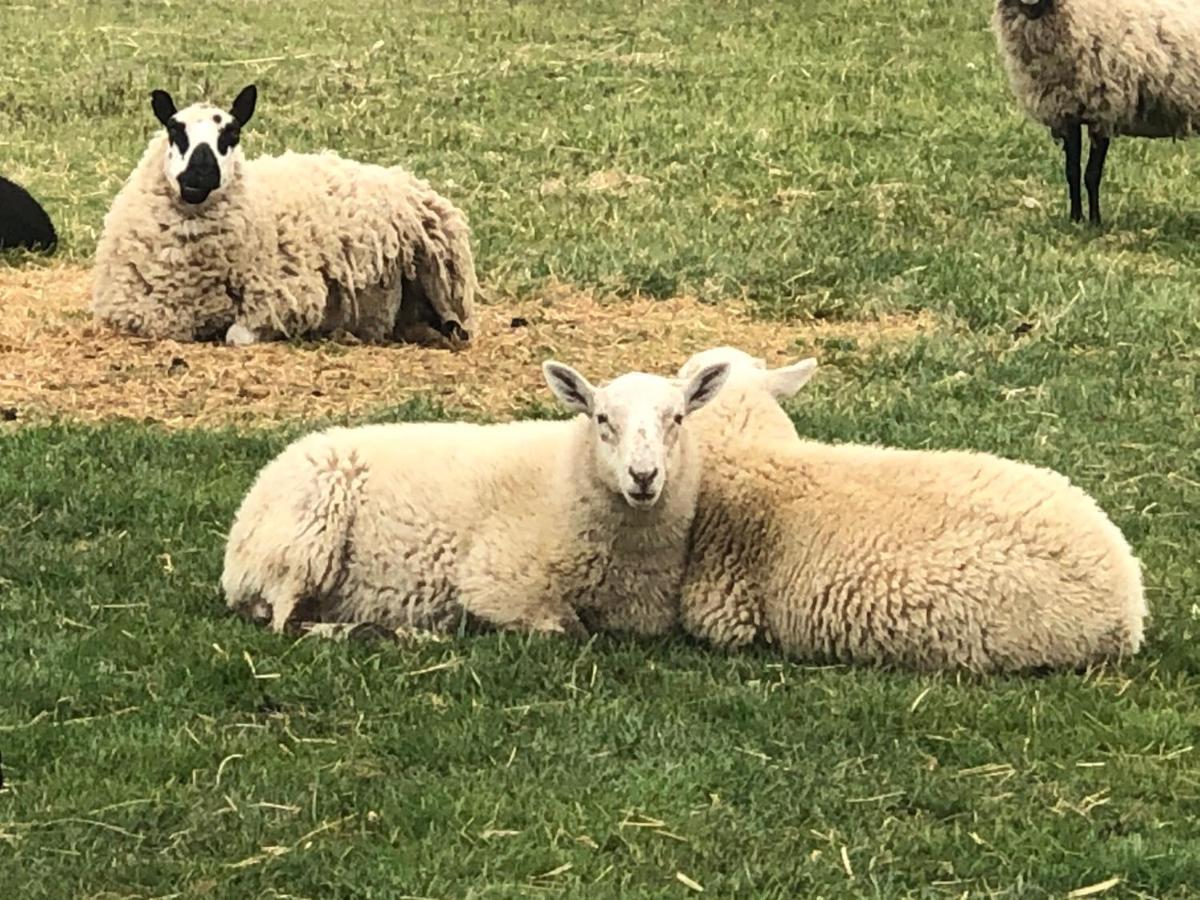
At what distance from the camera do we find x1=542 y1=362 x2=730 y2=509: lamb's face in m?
6.34

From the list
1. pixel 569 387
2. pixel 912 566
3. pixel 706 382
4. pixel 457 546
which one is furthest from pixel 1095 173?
pixel 457 546

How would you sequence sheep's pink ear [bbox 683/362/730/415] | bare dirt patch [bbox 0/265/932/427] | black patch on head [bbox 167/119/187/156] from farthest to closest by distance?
black patch on head [bbox 167/119/187/156] → bare dirt patch [bbox 0/265/932/427] → sheep's pink ear [bbox 683/362/730/415]

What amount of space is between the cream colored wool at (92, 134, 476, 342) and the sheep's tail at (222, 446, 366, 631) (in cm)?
418

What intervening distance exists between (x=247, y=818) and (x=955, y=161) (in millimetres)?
11845

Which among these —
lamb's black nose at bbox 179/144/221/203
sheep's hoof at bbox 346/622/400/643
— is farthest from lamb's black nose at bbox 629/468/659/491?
lamb's black nose at bbox 179/144/221/203

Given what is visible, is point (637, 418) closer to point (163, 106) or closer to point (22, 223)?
point (163, 106)

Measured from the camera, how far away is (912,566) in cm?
630

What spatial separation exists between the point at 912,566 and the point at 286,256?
18.6ft

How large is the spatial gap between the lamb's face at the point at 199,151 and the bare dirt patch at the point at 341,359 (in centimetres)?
82

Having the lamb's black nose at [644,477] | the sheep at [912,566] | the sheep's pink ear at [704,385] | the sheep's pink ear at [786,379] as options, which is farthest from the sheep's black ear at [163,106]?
the lamb's black nose at [644,477]

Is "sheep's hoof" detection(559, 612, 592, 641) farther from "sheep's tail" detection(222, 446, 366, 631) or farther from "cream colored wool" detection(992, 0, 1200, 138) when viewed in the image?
"cream colored wool" detection(992, 0, 1200, 138)

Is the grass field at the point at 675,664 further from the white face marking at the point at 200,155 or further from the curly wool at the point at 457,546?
the white face marking at the point at 200,155

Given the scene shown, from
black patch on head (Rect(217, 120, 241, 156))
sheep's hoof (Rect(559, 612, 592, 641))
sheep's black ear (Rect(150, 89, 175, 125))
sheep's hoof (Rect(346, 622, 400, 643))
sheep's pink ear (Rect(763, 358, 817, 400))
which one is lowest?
sheep's hoof (Rect(346, 622, 400, 643))

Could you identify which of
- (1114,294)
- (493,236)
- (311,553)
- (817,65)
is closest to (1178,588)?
(311,553)
